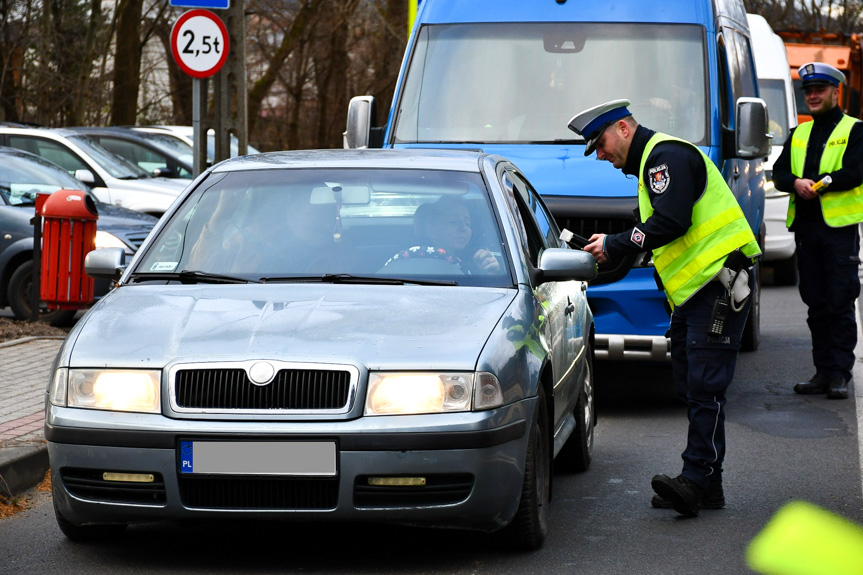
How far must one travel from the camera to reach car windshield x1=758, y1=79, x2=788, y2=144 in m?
17.1

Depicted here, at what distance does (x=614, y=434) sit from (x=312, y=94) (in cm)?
2747

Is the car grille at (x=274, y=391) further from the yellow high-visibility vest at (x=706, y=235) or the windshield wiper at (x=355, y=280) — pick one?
the yellow high-visibility vest at (x=706, y=235)

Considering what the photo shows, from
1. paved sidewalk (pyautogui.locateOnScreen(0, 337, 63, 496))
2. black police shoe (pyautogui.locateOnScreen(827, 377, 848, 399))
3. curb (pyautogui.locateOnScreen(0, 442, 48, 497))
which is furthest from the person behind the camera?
black police shoe (pyautogui.locateOnScreen(827, 377, 848, 399))

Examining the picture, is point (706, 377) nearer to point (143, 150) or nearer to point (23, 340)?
point (23, 340)

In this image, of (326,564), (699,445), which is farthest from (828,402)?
(326,564)

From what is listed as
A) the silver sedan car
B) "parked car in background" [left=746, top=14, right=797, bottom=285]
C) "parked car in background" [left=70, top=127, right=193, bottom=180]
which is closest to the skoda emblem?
the silver sedan car

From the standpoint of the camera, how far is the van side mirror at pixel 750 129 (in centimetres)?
898

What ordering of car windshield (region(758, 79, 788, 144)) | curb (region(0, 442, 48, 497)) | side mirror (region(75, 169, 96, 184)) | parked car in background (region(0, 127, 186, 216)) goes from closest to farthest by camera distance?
curb (region(0, 442, 48, 497)), side mirror (region(75, 169, 96, 184)), parked car in background (region(0, 127, 186, 216)), car windshield (region(758, 79, 788, 144))

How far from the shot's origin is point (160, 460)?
4.75m

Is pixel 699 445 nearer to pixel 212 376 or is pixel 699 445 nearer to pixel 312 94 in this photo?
pixel 212 376

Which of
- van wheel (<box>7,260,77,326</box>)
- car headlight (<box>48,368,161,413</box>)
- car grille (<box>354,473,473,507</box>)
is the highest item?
car headlight (<box>48,368,161,413</box>)

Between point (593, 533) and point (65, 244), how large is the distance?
662 centimetres

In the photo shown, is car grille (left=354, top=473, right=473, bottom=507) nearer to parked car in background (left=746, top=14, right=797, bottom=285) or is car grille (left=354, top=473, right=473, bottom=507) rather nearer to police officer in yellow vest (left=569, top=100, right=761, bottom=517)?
police officer in yellow vest (left=569, top=100, right=761, bottom=517)

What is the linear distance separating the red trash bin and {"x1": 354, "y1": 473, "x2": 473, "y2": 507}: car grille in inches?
272
